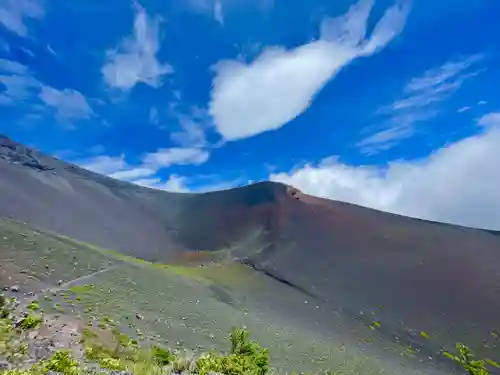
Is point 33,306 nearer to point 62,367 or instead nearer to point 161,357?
point 161,357

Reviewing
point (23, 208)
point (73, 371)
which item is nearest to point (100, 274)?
point (73, 371)

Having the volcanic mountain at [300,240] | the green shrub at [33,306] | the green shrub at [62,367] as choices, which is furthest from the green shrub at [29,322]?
the volcanic mountain at [300,240]

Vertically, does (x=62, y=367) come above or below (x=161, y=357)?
above

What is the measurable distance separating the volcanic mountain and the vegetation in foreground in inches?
1074

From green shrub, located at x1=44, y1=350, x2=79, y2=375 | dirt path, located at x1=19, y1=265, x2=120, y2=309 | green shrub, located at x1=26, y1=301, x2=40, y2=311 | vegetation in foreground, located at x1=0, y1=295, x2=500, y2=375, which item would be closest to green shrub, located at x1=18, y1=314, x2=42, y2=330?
vegetation in foreground, located at x1=0, y1=295, x2=500, y2=375

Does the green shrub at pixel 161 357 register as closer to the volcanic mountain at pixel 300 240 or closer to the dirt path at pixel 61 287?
the dirt path at pixel 61 287

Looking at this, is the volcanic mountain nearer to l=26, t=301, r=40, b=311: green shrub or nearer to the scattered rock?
l=26, t=301, r=40, b=311: green shrub

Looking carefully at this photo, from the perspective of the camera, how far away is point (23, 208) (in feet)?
193

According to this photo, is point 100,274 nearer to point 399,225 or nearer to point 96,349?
point 96,349

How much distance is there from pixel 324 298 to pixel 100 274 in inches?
1083

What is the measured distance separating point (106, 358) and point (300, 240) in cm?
5282

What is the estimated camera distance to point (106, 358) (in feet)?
39.6

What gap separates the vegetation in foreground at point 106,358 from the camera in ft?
27.7

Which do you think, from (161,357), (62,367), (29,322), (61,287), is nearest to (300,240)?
(61,287)
